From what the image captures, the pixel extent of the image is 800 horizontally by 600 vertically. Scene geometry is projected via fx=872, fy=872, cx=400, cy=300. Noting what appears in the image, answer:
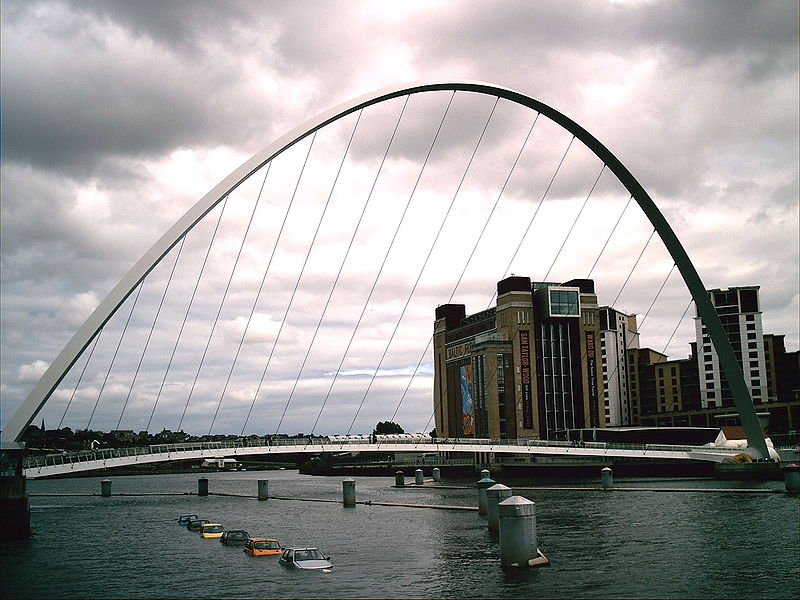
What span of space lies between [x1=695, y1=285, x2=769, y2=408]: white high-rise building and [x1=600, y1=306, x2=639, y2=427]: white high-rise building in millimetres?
17758

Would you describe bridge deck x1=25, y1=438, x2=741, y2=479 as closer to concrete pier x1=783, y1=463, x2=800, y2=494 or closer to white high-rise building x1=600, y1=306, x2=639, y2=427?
concrete pier x1=783, y1=463, x2=800, y2=494

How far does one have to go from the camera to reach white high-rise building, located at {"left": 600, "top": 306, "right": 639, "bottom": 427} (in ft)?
566

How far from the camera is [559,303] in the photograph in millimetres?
141750

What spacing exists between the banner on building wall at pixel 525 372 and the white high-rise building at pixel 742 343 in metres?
39.3

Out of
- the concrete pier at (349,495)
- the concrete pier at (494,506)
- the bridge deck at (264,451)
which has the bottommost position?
the concrete pier at (349,495)

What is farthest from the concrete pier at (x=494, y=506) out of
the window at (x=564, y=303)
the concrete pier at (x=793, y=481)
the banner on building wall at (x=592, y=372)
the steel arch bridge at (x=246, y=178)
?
the banner on building wall at (x=592, y=372)

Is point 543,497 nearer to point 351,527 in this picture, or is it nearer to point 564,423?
point 351,527

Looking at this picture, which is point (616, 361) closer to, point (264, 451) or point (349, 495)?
point (349, 495)

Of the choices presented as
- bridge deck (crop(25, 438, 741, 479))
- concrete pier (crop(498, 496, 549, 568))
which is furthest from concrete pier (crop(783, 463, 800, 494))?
concrete pier (crop(498, 496, 549, 568))

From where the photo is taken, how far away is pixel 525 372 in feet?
461

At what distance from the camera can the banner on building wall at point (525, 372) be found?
139625 mm

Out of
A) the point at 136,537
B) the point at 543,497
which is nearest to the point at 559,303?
the point at 543,497

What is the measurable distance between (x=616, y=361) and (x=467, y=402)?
5102 cm

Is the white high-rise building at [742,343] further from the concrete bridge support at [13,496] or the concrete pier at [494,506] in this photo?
the concrete bridge support at [13,496]
